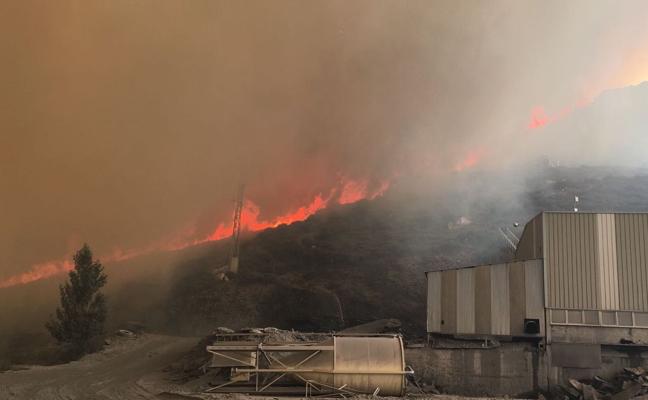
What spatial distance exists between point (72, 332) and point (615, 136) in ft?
331

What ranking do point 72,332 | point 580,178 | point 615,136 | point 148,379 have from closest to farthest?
point 148,379
point 72,332
point 580,178
point 615,136

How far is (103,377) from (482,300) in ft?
80.7

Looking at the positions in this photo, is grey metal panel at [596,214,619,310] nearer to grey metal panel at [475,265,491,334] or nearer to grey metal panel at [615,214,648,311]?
grey metal panel at [615,214,648,311]

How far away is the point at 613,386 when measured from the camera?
2641 centimetres

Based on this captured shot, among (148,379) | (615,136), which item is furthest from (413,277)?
(615,136)

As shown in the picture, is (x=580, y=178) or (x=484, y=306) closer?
(x=484, y=306)

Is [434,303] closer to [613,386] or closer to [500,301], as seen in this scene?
[500,301]

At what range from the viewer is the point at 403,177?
9844 centimetres

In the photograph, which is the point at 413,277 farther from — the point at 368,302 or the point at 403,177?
the point at 403,177

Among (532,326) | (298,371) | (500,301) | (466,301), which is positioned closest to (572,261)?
(532,326)

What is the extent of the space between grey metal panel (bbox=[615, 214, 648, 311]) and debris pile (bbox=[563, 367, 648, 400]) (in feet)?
12.8

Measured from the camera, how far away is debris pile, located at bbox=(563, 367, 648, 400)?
23953 mm

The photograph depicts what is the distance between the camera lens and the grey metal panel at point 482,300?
31625 millimetres

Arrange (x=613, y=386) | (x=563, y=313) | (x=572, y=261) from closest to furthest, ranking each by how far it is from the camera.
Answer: (x=613, y=386)
(x=563, y=313)
(x=572, y=261)
